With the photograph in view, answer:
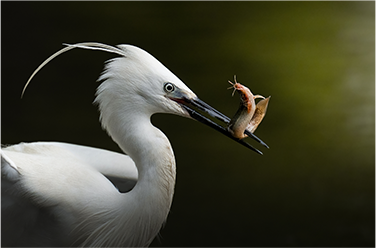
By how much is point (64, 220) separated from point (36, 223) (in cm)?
8

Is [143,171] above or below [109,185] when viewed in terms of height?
above

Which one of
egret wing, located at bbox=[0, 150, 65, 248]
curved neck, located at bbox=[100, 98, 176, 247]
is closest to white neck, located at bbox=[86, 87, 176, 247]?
curved neck, located at bbox=[100, 98, 176, 247]

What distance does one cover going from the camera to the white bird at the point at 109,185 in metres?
1.18

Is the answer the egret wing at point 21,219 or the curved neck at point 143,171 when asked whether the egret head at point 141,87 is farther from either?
the egret wing at point 21,219

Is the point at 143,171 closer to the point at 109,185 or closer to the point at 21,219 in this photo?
the point at 109,185

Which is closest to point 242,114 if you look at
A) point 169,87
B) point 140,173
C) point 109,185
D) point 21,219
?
point 169,87

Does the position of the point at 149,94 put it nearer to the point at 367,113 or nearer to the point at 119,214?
the point at 119,214

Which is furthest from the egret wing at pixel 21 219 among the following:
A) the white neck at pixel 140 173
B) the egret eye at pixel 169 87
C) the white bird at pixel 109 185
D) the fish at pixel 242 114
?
the fish at pixel 242 114

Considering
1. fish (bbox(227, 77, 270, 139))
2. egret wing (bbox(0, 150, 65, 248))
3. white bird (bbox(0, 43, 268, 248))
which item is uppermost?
fish (bbox(227, 77, 270, 139))

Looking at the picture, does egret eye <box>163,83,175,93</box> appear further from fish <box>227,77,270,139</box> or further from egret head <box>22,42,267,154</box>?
fish <box>227,77,270,139</box>

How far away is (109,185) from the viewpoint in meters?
1.31

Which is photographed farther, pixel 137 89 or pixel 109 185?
pixel 109 185

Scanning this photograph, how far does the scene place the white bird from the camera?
118cm

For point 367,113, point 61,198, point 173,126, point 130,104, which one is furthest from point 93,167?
point 367,113
